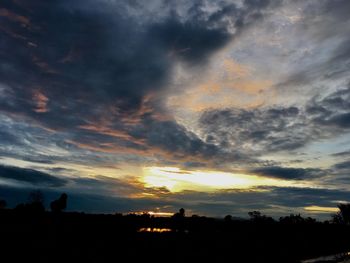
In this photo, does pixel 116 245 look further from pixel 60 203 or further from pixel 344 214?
pixel 344 214

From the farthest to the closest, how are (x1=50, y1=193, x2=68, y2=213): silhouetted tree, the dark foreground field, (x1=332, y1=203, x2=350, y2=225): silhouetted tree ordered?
(x1=332, y1=203, x2=350, y2=225): silhouetted tree < (x1=50, y1=193, x2=68, y2=213): silhouetted tree < the dark foreground field

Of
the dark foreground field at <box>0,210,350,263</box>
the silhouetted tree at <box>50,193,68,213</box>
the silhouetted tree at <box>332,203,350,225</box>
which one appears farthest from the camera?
the silhouetted tree at <box>332,203,350,225</box>

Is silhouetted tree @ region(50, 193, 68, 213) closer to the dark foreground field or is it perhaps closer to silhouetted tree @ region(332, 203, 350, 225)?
the dark foreground field

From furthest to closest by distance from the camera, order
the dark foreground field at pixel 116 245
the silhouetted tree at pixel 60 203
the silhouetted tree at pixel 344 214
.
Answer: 1. the silhouetted tree at pixel 344 214
2. the silhouetted tree at pixel 60 203
3. the dark foreground field at pixel 116 245

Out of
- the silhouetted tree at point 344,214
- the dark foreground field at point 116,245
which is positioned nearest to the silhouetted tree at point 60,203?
the dark foreground field at point 116,245

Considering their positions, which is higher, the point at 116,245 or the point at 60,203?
the point at 60,203

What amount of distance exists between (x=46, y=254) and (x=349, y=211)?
118m

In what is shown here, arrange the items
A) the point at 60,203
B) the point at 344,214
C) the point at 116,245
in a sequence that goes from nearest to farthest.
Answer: the point at 116,245 → the point at 60,203 → the point at 344,214

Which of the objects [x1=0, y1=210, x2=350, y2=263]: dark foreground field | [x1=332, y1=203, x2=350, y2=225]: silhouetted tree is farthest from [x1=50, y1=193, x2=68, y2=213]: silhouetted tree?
[x1=332, y1=203, x2=350, y2=225]: silhouetted tree

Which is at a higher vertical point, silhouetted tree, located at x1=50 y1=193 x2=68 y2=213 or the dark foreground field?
silhouetted tree, located at x1=50 y1=193 x2=68 y2=213

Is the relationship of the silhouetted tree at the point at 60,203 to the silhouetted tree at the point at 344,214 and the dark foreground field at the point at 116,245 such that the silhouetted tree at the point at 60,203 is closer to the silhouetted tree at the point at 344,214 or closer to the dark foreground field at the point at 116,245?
the dark foreground field at the point at 116,245

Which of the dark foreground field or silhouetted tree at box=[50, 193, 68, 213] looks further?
silhouetted tree at box=[50, 193, 68, 213]

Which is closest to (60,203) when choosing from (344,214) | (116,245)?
(116,245)

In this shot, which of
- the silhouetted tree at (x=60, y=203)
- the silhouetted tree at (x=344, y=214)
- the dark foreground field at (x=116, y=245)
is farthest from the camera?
the silhouetted tree at (x=344, y=214)
